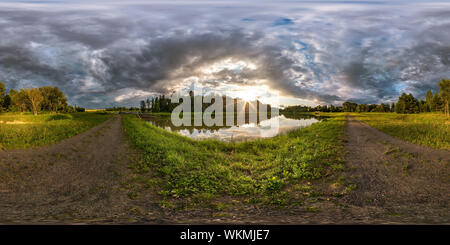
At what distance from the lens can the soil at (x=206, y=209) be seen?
3.67 m

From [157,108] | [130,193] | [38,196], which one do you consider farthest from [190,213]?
[157,108]

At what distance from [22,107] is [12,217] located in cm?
3432

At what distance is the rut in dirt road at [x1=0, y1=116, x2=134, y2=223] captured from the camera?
12.9 feet

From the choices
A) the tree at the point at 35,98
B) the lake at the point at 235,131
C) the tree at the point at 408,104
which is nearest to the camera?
the lake at the point at 235,131

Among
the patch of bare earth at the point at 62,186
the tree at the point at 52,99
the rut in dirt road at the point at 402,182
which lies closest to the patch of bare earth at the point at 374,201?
the rut in dirt road at the point at 402,182

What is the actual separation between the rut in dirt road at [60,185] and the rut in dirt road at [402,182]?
5.36 m

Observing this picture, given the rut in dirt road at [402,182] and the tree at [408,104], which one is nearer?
the rut in dirt road at [402,182]

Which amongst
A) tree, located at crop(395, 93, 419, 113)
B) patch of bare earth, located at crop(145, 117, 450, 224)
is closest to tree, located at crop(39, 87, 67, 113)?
patch of bare earth, located at crop(145, 117, 450, 224)

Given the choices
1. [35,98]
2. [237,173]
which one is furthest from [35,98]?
[237,173]

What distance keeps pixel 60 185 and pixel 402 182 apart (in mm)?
9328

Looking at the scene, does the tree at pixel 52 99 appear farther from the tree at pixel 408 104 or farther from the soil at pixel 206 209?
the tree at pixel 408 104

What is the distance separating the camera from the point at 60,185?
5.64 metres

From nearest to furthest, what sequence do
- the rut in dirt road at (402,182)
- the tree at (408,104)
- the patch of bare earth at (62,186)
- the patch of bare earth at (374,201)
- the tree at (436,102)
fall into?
1. the patch of bare earth at (374,201)
2. the patch of bare earth at (62,186)
3. the rut in dirt road at (402,182)
4. the tree at (436,102)
5. the tree at (408,104)

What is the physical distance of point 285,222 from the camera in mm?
3443
